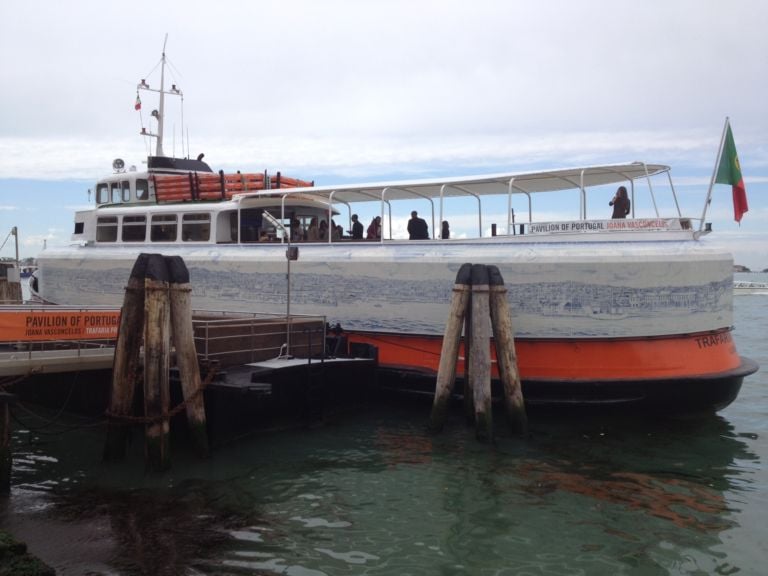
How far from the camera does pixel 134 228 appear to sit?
18891 mm

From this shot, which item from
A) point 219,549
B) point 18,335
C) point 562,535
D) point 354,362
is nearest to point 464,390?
point 354,362

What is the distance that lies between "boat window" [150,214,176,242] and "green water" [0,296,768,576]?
689cm

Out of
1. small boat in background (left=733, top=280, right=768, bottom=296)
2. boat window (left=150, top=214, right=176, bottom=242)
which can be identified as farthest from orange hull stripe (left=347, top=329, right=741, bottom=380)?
small boat in background (left=733, top=280, right=768, bottom=296)

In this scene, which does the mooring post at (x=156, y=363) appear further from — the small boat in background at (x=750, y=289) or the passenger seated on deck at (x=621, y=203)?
the small boat in background at (x=750, y=289)

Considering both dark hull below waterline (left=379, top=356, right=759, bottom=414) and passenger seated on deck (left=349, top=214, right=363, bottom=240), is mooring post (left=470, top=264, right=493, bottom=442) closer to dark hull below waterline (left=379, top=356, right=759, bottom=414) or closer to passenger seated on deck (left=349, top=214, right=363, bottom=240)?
dark hull below waterline (left=379, top=356, right=759, bottom=414)

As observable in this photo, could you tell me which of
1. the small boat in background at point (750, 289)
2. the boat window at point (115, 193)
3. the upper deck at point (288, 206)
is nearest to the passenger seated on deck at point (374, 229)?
the upper deck at point (288, 206)

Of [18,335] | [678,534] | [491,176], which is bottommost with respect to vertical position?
[678,534]

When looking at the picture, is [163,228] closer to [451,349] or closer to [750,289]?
[451,349]

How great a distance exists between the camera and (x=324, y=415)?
1333 cm

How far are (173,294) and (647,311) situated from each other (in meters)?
8.30

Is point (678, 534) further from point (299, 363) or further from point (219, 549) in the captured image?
point (299, 363)

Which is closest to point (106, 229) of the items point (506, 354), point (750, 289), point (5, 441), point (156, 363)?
point (156, 363)

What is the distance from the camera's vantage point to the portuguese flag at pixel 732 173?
12945 millimetres

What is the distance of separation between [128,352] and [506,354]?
6.24 m
